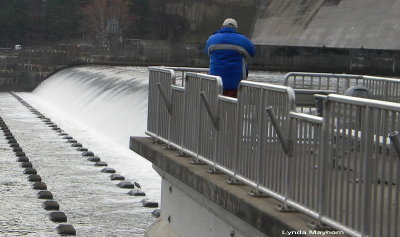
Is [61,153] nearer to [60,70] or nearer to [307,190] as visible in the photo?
[307,190]

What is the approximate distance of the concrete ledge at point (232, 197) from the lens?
6074mm

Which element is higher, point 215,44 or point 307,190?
point 215,44

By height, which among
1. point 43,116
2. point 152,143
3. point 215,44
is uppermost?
point 215,44

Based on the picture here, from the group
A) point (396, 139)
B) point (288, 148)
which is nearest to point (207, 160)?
point (288, 148)

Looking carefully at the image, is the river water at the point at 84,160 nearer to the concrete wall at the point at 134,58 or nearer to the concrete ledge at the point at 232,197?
the concrete ledge at the point at 232,197

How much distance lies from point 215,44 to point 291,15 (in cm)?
6715

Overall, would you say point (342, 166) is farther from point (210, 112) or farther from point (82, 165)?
point (82, 165)

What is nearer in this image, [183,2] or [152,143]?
[152,143]

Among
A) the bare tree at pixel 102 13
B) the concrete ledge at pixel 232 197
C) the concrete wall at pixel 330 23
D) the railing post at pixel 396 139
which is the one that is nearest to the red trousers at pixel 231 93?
the concrete ledge at pixel 232 197

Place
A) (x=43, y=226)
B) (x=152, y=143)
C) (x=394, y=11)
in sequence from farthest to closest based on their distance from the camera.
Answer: (x=394, y=11) < (x=43, y=226) < (x=152, y=143)

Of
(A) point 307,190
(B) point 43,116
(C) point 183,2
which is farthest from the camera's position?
(C) point 183,2

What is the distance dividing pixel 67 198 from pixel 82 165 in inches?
161

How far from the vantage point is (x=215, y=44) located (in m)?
9.62

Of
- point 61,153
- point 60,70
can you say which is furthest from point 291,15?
point 61,153
